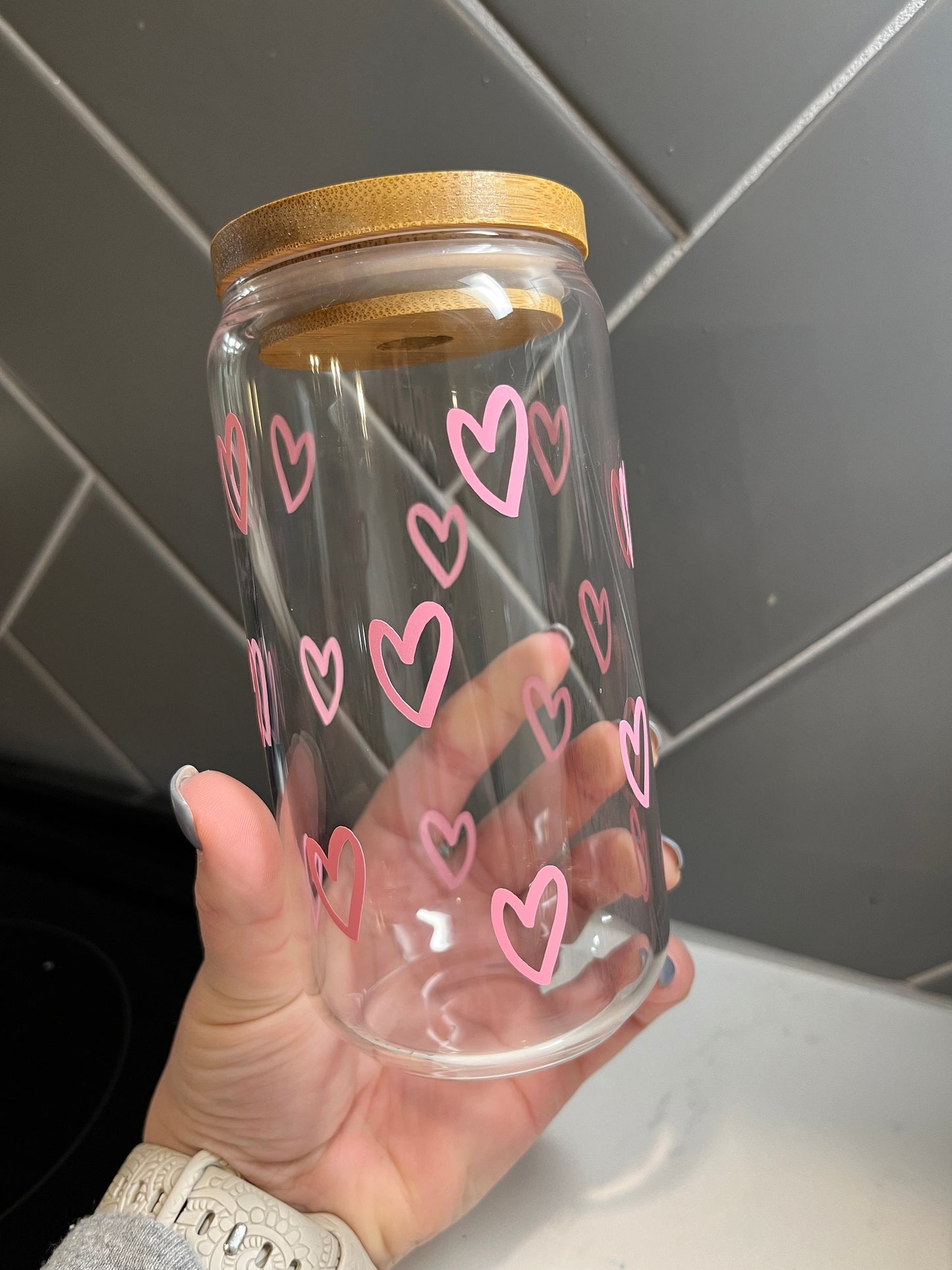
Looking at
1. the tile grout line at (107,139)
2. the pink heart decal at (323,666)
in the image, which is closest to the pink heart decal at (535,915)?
the pink heart decal at (323,666)

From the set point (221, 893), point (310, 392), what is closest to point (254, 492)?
point (310, 392)

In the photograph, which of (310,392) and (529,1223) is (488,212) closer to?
(310,392)

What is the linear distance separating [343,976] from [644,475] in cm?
29

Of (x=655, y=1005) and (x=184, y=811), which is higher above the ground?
(x=184, y=811)

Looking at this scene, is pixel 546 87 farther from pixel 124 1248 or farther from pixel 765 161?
pixel 124 1248

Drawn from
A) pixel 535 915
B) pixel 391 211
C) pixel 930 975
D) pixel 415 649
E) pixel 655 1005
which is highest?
pixel 391 211

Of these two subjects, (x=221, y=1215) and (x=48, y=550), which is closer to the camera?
(x=221, y=1215)

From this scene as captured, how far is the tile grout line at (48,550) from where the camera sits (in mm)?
593

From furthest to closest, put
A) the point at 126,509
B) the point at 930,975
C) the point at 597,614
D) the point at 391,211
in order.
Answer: the point at 126,509 < the point at 930,975 < the point at 597,614 < the point at 391,211

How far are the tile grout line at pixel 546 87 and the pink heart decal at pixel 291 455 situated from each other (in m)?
0.20

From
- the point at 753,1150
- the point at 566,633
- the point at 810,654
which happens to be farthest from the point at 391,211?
the point at 753,1150

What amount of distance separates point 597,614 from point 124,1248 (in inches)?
12.3

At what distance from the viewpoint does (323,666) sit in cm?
35

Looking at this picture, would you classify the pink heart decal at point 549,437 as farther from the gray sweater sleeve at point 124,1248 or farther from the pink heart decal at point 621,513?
the gray sweater sleeve at point 124,1248
